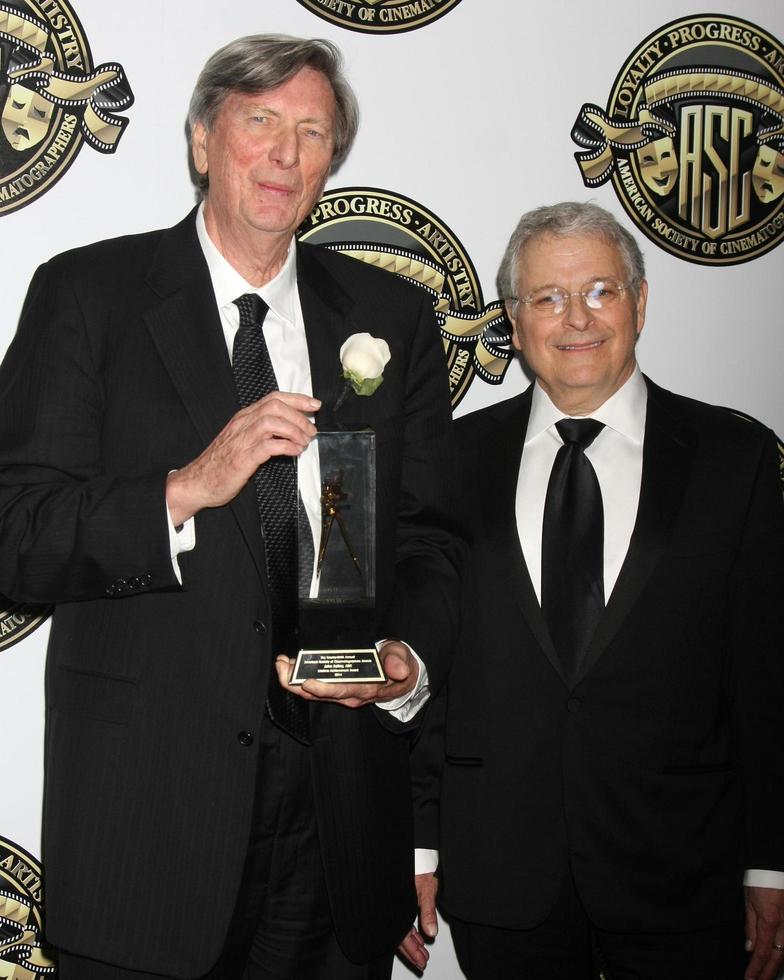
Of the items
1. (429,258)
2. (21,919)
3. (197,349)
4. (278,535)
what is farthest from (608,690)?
(21,919)

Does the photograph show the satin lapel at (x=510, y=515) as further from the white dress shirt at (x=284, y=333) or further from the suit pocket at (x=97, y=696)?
the suit pocket at (x=97, y=696)

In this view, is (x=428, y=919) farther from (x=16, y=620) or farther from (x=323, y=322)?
(x=323, y=322)

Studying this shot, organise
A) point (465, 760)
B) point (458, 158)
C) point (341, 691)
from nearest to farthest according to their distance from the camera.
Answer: point (341, 691)
point (465, 760)
point (458, 158)

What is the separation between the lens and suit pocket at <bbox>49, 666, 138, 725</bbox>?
138 centimetres

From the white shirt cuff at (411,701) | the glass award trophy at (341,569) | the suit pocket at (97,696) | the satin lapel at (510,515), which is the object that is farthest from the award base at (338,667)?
the satin lapel at (510,515)

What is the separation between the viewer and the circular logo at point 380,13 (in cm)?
206

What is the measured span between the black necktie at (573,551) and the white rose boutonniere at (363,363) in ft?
1.70

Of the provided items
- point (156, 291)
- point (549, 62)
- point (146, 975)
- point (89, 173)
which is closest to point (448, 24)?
point (549, 62)

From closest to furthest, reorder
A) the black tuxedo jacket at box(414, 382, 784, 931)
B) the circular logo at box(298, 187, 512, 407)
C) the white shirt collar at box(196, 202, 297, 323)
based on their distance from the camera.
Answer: the white shirt collar at box(196, 202, 297, 323) → the black tuxedo jacket at box(414, 382, 784, 931) → the circular logo at box(298, 187, 512, 407)

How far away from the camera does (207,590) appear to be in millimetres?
1401

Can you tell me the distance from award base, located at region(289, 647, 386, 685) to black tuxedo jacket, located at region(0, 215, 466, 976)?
92 millimetres

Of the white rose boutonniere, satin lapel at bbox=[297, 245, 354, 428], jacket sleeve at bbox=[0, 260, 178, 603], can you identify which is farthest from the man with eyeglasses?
jacket sleeve at bbox=[0, 260, 178, 603]

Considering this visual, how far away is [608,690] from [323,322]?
716 millimetres

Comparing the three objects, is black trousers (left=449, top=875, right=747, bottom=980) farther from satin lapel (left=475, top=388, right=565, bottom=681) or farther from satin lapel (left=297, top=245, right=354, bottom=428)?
satin lapel (left=297, top=245, right=354, bottom=428)
